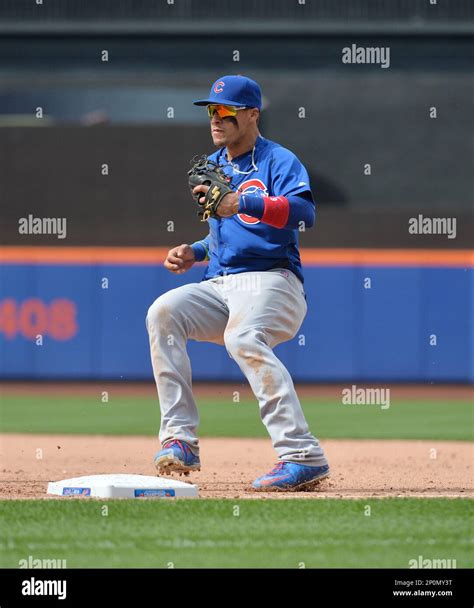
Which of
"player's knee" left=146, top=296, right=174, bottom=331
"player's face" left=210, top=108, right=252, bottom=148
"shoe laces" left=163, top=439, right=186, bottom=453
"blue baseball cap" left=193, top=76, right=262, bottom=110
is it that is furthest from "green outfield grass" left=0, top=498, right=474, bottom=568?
"blue baseball cap" left=193, top=76, right=262, bottom=110

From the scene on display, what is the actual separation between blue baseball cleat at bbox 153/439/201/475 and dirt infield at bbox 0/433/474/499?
0.15 metres

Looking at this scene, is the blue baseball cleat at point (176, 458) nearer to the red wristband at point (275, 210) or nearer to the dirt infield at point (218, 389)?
the red wristband at point (275, 210)

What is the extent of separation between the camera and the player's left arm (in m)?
Result: 5.47

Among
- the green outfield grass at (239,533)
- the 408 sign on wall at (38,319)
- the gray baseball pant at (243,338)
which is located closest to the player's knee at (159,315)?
the gray baseball pant at (243,338)

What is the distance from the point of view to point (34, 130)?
19.1m

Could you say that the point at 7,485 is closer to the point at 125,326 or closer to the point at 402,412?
the point at 402,412

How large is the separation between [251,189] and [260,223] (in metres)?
0.17

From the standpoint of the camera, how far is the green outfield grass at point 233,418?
10.9 metres

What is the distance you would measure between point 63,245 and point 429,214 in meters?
5.46

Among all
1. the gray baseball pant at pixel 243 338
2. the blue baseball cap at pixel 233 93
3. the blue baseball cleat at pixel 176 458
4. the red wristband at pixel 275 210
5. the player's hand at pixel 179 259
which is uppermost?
the blue baseball cap at pixel 233 93

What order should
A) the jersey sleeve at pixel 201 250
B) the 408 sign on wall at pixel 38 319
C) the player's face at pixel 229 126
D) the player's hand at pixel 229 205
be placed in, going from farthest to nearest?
the 408 sign on wall at pixel 38 319, the jersey sleeve at pixel 201 250, the player's face at pixel 229 126, the player's hand at pixel 229 205

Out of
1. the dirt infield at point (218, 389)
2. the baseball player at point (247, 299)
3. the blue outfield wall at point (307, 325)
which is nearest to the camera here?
the baseball player at point (247, 299)

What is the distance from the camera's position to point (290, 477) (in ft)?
18.4

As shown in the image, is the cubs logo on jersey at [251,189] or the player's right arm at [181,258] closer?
the cubs logo on jersey at [251,189]
